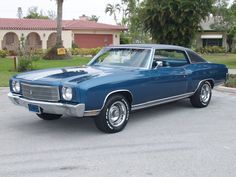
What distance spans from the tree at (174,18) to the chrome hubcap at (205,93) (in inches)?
496

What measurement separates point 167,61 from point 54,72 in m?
2.43

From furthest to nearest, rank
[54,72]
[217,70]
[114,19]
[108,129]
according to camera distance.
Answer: [114,19] < [217,70] < [54,72] < [108,129]

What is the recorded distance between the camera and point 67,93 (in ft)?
20.1

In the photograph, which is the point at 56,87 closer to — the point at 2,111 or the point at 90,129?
the point at 90,129

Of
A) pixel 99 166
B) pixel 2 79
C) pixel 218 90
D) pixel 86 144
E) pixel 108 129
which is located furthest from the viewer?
pixel 2 79

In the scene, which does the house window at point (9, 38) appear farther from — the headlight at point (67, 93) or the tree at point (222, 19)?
the headlight at point (67, 93)

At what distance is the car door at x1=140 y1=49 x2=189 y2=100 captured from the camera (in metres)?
7.38

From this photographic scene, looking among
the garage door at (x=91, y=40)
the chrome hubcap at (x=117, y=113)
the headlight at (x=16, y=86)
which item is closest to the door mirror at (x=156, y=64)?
the chrome hubcap at (x=117, y=113)

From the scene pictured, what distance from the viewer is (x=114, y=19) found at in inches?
2221

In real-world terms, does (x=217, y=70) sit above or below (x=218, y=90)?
above

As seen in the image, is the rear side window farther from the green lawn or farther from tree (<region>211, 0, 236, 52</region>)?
tree (<region>211, 0, 236, 52</region>)

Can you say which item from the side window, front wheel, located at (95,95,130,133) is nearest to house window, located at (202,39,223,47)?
the side window

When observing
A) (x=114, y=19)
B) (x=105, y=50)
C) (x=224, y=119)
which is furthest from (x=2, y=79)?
(x=114, y=19)

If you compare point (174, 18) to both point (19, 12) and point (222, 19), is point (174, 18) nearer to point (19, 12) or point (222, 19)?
point (222, 19)
